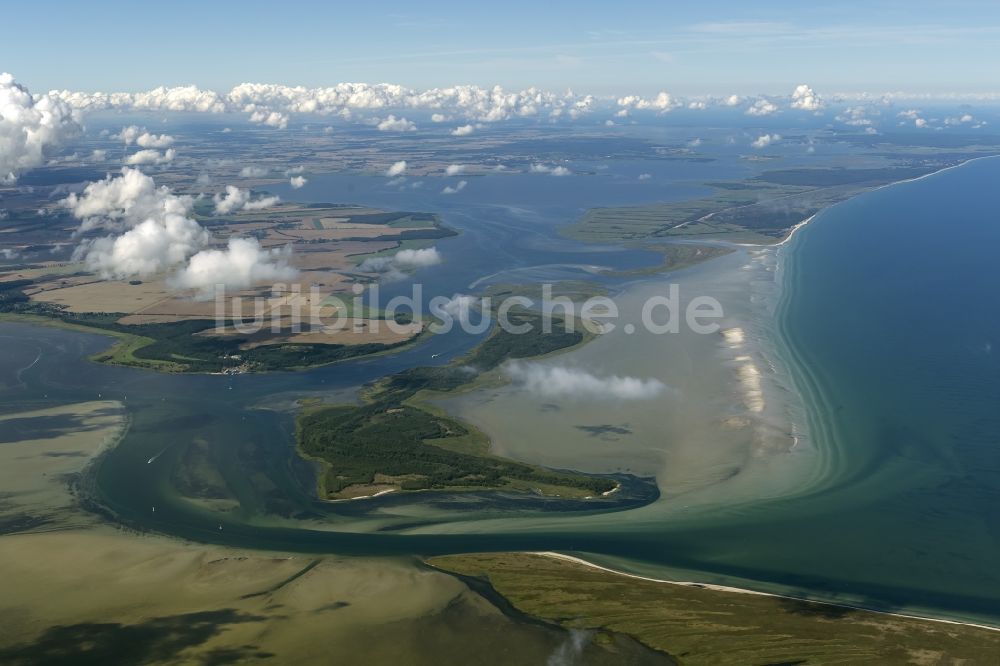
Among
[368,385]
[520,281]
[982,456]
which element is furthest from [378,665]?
[520,281]

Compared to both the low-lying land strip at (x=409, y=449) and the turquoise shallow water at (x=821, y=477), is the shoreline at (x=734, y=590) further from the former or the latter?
the low-lying land strip at (x=409, y=449)

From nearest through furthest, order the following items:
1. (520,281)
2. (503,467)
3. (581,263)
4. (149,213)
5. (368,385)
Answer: (503,467)
(368,385)
(520,281)
(581,263)
(149,213)

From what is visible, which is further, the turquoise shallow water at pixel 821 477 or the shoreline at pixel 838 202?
the shoreline at pixel 838 202

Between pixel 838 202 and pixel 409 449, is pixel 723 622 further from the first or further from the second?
pixel 838 202

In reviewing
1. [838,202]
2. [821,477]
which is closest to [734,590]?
[821,477]

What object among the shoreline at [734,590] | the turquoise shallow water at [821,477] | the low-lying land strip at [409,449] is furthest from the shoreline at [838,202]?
the shoreline at [734,590]

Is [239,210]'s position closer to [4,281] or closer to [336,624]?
[4,281]

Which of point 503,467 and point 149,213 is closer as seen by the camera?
point 503,467

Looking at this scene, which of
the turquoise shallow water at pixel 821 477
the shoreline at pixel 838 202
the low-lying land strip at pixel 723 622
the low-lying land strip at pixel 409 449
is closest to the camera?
the low-lying land strip at pixel 723 622
